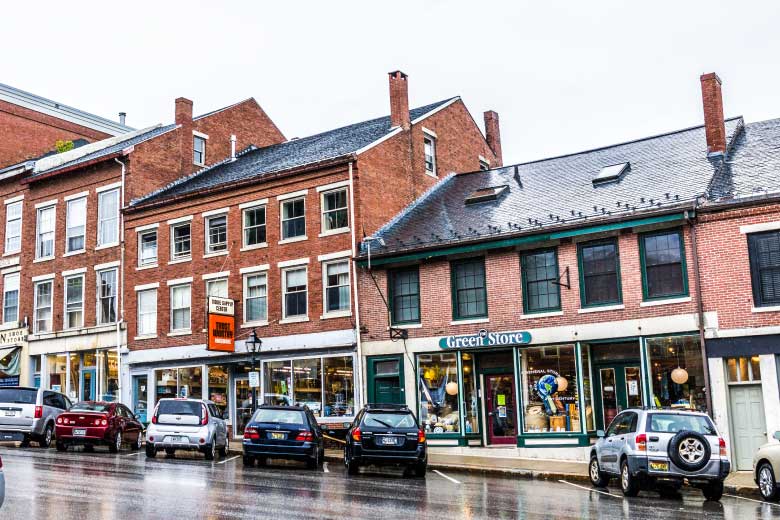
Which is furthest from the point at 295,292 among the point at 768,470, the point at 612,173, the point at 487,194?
the point at 768,470

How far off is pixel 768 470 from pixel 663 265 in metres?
7.85

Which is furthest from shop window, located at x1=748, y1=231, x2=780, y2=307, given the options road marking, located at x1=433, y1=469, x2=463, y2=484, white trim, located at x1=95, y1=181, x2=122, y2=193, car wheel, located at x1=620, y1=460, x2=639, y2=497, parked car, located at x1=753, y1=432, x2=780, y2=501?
white trim, located at x1=95, y1=181, x2=122, y2=193

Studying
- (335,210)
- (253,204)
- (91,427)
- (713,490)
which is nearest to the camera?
(713,490)

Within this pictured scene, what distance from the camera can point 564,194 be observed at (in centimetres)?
2705

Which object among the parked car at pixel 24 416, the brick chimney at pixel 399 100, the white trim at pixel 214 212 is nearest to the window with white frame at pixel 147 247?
the white trim at pixel 214 212

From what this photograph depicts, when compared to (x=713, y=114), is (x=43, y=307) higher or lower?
lower

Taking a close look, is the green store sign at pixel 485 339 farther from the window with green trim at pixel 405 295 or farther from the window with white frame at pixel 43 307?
the window with white frame at pixel 43 307

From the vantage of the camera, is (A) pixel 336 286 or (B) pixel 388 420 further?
(A) pixel 336 286

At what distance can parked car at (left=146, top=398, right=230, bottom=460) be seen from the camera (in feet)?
74.9

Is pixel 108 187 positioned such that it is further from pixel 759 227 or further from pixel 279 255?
pixel 759 227

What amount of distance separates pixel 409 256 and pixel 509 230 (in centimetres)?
327

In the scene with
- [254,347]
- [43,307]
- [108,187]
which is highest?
[108,187]

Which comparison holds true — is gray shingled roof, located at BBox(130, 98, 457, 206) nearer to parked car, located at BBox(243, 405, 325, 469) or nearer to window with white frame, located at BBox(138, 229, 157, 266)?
window with white frame, located at BBox(138, 229, 157, 266)

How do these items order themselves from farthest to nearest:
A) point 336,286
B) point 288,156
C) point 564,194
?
point 288,156, point 336,286, point 564,194
